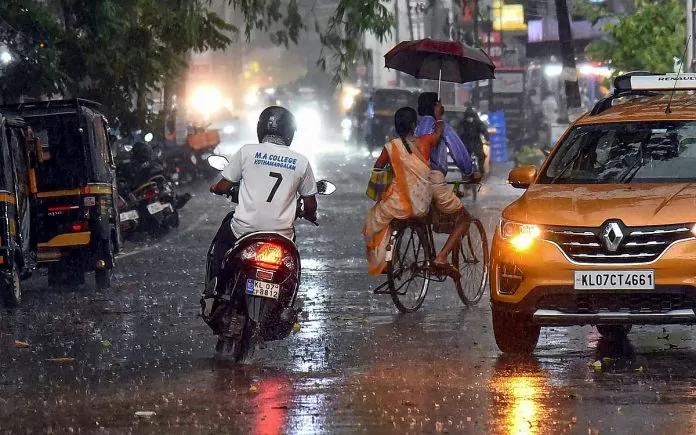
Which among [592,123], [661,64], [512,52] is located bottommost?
[512,52]

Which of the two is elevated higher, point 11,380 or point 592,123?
point 592,123

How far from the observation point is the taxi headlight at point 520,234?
9992mm

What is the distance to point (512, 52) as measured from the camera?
7025cm

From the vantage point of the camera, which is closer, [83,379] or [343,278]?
[83,379]

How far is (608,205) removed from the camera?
389 inches

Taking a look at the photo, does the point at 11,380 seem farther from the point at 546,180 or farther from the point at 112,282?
the point at 112,282

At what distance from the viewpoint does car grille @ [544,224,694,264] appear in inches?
378

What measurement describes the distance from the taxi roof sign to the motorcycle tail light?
2934 mm

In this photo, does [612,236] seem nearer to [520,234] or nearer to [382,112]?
[520,234]

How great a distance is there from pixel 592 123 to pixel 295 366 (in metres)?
2.83

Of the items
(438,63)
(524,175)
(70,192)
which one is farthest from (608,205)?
(70,192)

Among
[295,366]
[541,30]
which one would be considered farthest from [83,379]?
[541,30]

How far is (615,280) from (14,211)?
279 inches

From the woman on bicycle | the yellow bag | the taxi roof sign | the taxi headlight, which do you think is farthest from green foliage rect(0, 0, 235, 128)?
the taxi headlight
